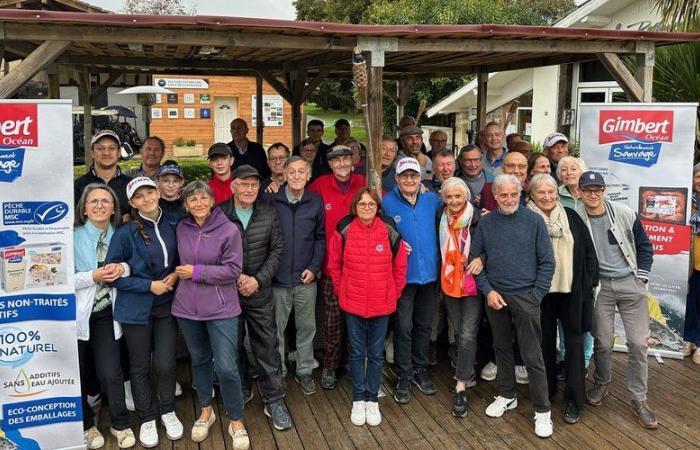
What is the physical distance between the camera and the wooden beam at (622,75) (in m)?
5.23

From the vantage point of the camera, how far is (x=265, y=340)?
3857 millimetres

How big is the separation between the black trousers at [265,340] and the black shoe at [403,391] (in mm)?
835

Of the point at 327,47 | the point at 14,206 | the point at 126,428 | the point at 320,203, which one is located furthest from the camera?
the point at 327,47

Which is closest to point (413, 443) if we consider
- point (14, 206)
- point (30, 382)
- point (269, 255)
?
point (269, 255)

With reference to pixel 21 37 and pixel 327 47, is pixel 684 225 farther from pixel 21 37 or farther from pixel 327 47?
pixel 21 37

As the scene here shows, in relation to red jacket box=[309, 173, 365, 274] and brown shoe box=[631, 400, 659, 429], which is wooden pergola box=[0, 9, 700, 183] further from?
brown shoe box=[631, 400, 659, 429]

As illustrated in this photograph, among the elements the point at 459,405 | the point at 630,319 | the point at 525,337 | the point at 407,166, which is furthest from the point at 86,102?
the point at 630,319

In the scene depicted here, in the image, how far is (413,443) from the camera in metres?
3.67

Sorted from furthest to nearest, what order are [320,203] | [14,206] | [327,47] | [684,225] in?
[684,225] → [327,47] → [320,203] → [14,206]

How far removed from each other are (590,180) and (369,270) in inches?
60.7

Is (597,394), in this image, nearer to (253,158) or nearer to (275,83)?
(253,158)

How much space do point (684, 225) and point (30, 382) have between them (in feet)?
15.9

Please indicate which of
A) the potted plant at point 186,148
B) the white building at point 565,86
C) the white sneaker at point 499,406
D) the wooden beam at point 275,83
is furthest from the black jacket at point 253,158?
the potted plant at point 186,148

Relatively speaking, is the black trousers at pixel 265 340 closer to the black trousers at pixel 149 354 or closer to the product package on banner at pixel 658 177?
the black trousers at pixel 149 354
